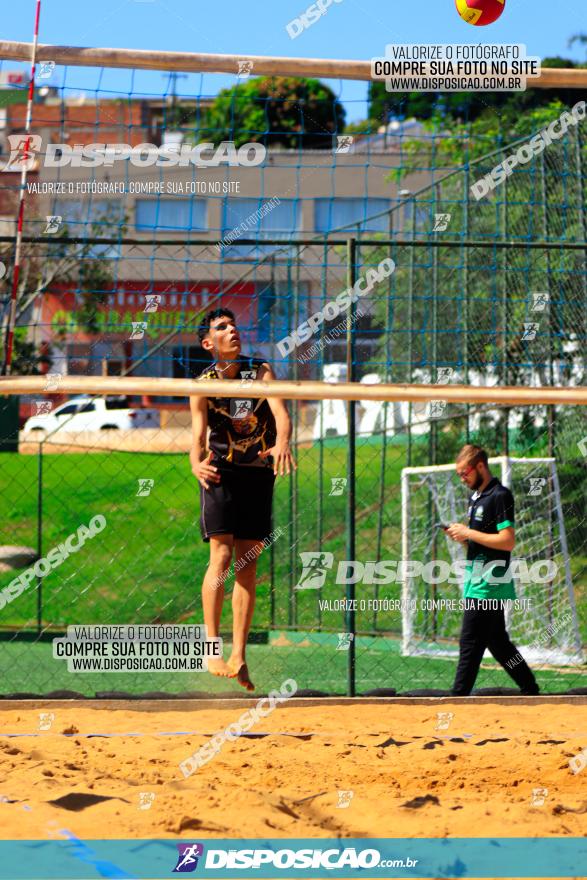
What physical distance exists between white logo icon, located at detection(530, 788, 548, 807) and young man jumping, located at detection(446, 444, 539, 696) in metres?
2.22

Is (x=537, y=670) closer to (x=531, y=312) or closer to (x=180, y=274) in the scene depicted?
(x=531, y=312)

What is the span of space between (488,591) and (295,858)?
338 centimetres

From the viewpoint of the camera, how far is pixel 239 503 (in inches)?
234

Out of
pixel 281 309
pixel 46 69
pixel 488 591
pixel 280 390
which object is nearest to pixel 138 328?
pixel 280 390

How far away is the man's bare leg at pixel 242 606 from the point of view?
5.78 meters

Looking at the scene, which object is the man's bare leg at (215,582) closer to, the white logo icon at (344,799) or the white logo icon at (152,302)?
the white logo icon at (152,302)

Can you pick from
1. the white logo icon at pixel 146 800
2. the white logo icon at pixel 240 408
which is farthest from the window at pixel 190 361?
the white logo icon at pixel 146 800

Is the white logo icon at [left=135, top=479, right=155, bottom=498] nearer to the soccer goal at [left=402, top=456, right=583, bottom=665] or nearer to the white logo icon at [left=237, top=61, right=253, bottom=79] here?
the white logo icon at [left=237, top=61, right=253, bottom=79]

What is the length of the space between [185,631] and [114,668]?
0.53 meters

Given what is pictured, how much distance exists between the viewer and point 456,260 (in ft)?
42.8

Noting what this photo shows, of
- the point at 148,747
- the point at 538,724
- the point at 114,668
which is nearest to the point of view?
the point at 148,747

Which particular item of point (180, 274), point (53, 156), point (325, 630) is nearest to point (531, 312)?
point (325, 630)

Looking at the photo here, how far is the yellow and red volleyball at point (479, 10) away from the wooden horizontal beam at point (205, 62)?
46 cm

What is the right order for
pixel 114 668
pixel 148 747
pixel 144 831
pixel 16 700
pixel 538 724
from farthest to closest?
pixel 114 668 < pixel 16 700 < pixel 538 724 < pixel 148 747 < pixel 144 831
